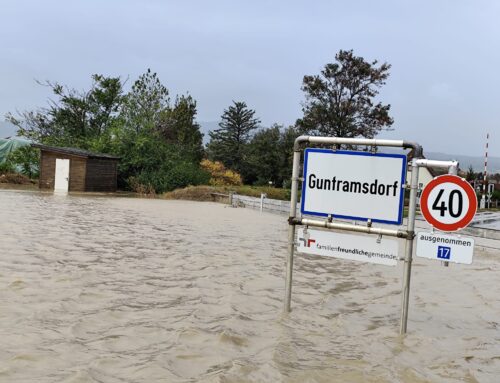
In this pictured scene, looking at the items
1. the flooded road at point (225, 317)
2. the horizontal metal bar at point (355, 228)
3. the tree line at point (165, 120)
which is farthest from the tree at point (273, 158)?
the horizontal metal bar at point (355, 228)

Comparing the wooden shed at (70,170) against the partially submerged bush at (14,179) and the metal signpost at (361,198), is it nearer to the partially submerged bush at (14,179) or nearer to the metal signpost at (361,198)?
the partially submerged bush at (14,179)

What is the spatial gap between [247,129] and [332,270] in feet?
192

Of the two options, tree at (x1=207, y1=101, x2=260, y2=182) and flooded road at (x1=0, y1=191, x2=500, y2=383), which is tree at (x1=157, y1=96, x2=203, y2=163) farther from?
flooded road at (x1=0, y1=191, x2=500, y2=383)

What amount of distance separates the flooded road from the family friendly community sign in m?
1.24

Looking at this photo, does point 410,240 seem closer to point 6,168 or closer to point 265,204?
point 265,204

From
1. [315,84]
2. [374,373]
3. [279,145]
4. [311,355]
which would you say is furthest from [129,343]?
[279,145]

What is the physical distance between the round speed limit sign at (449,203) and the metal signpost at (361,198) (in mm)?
183

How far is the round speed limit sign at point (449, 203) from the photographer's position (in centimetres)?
500

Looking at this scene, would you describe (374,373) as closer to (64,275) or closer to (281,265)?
(64,275)

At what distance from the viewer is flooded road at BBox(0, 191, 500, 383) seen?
14.0 feet

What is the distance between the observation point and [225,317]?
5805 mm

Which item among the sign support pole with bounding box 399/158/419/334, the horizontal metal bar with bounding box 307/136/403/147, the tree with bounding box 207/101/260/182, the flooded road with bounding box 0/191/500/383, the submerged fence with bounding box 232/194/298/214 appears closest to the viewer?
the flooded road with bounding box 0/191/500/383

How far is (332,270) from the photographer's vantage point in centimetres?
936

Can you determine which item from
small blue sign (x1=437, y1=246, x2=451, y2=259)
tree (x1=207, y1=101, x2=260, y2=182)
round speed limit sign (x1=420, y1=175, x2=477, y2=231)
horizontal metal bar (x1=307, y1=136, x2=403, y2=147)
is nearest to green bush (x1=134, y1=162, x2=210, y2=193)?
tree (x1=207, y1=101, x2=260, y2=182)
